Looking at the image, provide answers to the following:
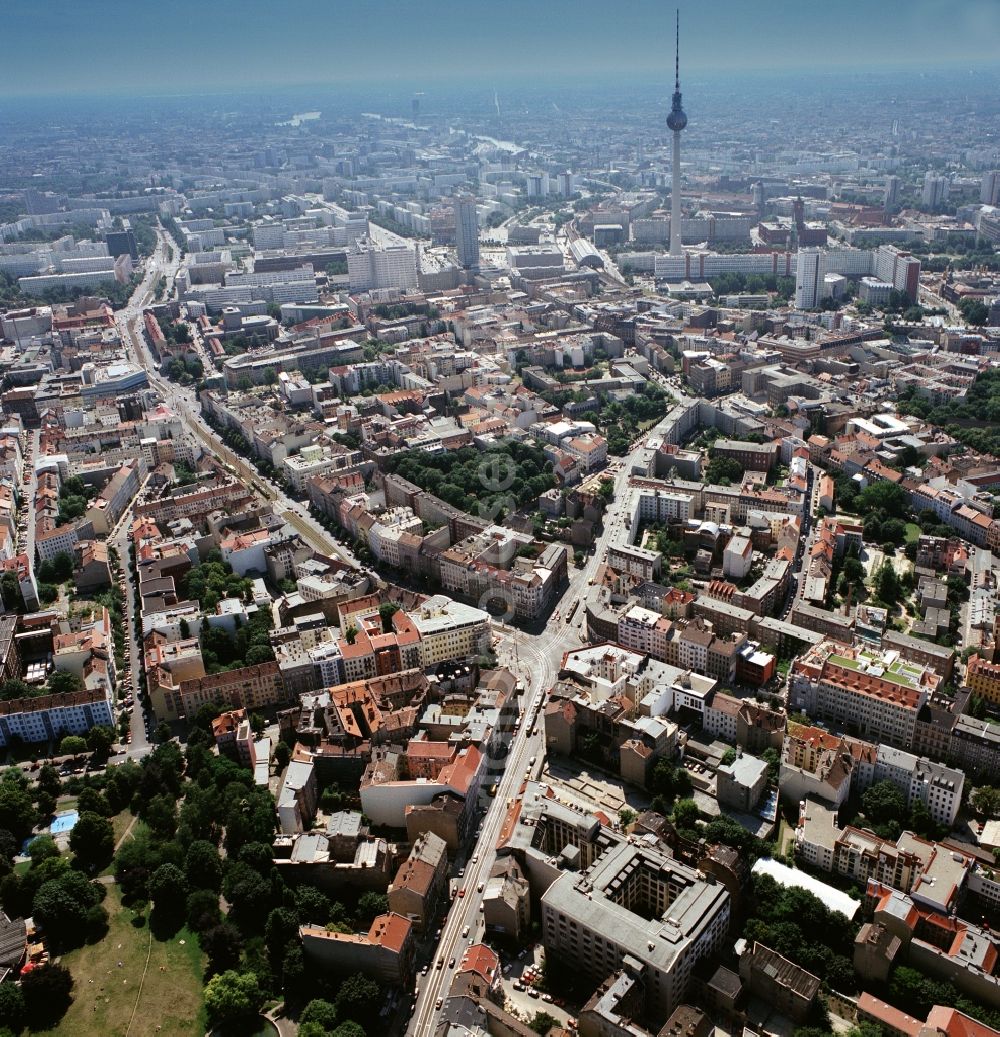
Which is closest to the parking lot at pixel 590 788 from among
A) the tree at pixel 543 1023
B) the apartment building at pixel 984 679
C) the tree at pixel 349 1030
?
the tree at pixel 543 1023

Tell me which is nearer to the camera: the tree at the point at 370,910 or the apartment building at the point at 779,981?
the apartment building at the point at 779,981

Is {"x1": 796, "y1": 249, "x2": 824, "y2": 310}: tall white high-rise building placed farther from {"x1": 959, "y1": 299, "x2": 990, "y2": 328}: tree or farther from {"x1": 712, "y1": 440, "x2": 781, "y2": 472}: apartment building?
{"x1": 712, "y1": 440, "x2": 781, "y2": 472}: apartment building

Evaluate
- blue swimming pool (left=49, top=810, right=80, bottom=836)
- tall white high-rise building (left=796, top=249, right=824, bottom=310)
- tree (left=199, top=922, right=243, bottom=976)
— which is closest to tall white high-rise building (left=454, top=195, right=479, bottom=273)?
tall white high-rise building (left=796, top=249, right=824, bottom=310)

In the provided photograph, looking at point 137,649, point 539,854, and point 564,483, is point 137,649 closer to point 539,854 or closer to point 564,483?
point 539,854

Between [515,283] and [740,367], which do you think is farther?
[515,283]

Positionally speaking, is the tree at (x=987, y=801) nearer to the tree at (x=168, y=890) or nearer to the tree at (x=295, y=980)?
the tree at (x=295, y=980)

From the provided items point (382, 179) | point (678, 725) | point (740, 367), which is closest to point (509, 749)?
point (678, 725)
